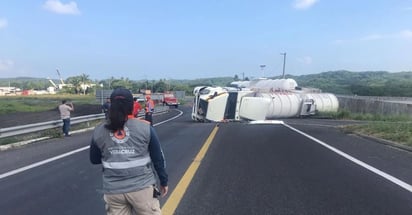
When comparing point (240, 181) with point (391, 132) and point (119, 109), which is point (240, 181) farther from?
point (391, 132)

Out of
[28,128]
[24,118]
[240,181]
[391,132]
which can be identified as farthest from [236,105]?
[240,181]

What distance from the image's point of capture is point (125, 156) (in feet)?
12.3

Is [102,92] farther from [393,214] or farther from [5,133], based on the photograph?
[393,214]

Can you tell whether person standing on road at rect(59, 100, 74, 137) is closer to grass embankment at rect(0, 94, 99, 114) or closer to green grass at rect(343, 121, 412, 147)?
grass embankment at rect(0, 94, 99, 114)

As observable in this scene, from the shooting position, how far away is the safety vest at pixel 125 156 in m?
3.75

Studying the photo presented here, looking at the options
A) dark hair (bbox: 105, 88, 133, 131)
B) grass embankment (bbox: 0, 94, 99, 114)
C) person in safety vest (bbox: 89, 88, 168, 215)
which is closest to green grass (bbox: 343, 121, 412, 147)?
person in safety vest (bbox: 89, 88, 168, 215)

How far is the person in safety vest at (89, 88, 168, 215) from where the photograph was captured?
147 inches

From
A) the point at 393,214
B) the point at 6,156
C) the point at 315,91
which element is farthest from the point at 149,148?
the point at 315,91

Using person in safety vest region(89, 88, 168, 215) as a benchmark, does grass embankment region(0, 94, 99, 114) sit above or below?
below

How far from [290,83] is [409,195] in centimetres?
4291

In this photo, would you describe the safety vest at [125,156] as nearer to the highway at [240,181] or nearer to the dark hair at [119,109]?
the dark hair at [119,109]

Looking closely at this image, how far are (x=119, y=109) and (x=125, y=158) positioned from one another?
40 cm

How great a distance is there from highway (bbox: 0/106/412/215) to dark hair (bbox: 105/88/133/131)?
2.75 m

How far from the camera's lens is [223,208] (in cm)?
644
